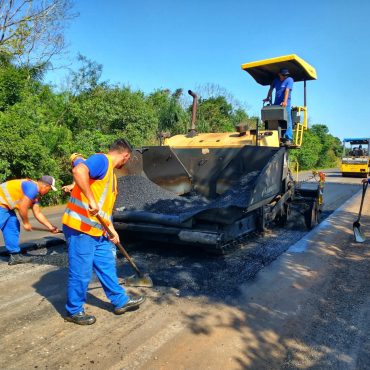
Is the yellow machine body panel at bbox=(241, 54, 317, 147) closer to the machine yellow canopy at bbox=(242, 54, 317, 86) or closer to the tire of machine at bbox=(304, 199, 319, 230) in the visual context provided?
the machine yellow canopy at bbox=(242, 54, 317, 86)

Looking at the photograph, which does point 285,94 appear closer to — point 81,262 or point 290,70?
point 290,70

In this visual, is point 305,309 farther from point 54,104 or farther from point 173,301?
point 54,104

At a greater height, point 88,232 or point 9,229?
point 88,232

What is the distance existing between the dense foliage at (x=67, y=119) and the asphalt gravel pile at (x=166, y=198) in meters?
4.84

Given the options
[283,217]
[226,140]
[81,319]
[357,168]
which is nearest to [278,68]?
[226,140]

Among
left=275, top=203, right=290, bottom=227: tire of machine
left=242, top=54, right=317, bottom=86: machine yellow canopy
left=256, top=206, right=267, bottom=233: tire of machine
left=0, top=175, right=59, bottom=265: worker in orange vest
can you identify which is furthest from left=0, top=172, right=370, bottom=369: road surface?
left=242, top=54, right=317, bottom=86: machine yellow canopy

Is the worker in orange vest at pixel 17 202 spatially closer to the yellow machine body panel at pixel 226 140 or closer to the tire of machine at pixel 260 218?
the yellow machine body panel at pixel 226 140

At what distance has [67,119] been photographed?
1433 centimetres

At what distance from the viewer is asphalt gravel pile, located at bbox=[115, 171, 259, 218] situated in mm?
5134

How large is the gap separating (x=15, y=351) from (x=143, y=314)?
42.4 inches

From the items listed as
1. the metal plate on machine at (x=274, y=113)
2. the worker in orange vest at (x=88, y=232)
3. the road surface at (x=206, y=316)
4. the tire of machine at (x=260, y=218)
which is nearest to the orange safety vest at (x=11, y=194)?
the road surface at (x=206, y=316)

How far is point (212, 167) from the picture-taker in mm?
6266

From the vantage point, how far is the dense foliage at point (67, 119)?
9.92 m

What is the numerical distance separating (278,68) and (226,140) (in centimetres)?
225
